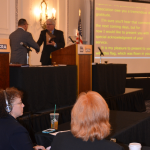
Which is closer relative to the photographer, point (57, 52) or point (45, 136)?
point (45, 136)

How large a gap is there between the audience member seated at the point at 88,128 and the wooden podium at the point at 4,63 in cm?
172

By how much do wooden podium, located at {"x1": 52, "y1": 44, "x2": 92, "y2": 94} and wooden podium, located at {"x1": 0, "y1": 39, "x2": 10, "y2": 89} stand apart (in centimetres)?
144

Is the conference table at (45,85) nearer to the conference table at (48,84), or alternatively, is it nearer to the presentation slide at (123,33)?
the conference table at (48,84)

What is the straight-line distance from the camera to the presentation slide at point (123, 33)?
7.43 meters

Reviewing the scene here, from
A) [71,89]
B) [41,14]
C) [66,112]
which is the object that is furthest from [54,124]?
[41,14]

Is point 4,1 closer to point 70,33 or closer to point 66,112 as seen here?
point 70,33

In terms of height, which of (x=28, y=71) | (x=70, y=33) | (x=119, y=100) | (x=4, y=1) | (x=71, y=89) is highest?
(x=4, y=1)

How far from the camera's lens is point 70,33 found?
7.35 meters

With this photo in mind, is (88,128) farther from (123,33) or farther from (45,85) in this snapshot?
(123,33)

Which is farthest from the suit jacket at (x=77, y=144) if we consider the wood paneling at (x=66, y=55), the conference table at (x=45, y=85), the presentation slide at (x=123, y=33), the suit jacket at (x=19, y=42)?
the presentation slide at (x=123, y=33)

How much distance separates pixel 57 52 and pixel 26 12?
7.16 feet

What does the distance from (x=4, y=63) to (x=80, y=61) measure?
156 centimetres

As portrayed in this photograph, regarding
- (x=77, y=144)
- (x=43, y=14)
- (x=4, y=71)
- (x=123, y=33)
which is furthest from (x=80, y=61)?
(x=123, y=33)

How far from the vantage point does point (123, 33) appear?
7.81 m
